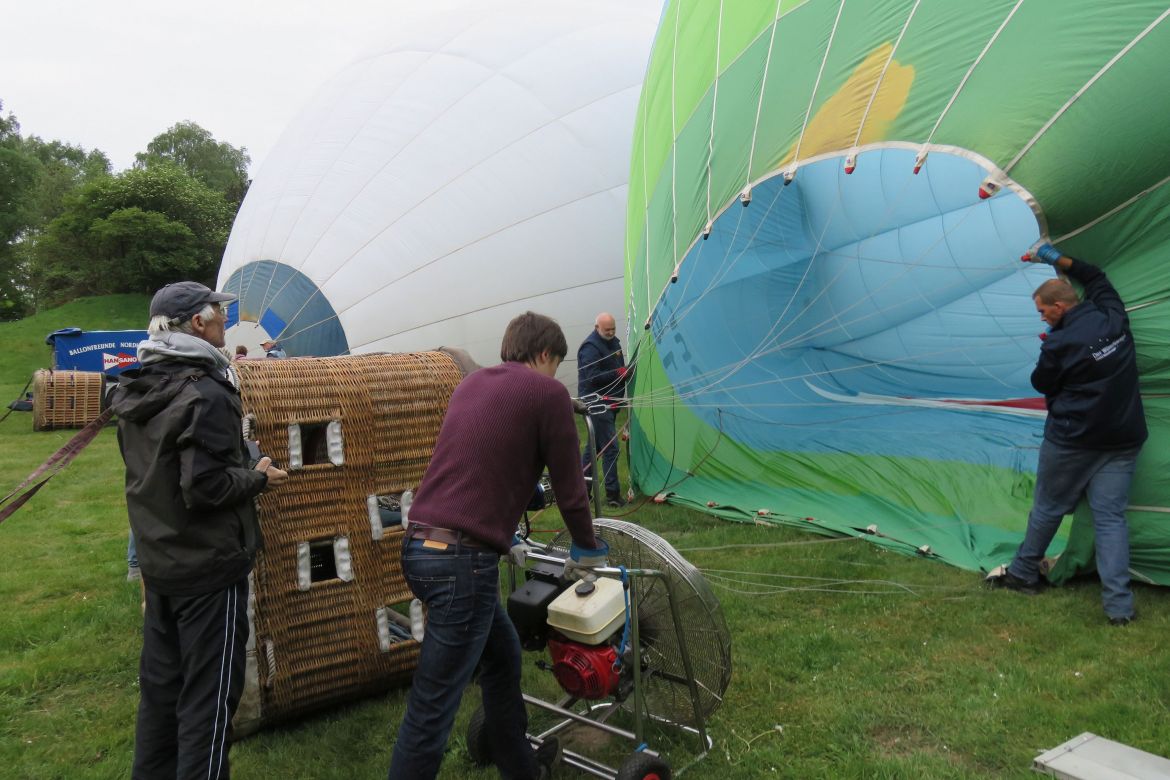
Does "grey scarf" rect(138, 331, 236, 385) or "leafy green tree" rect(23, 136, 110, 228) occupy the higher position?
"leafy green tree" rect(23, 136, 110, 228)

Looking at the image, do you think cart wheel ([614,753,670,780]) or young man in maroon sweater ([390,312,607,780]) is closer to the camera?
young man in maroon sweater ([390,312,607,780])

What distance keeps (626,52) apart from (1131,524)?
20.4 feet

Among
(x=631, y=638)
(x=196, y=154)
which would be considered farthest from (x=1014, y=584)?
(x=196, y=154)

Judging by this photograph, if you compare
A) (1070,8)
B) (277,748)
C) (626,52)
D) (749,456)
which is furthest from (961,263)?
(277,748)

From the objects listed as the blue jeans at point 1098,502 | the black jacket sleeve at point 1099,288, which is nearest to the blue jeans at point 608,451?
the blue jeans at point 1098,502

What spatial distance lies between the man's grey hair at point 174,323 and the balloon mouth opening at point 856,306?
287 centimetres

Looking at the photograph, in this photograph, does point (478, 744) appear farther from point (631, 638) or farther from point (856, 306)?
point (856, 306)

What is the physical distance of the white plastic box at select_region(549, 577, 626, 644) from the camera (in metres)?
2.16

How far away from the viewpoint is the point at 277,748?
253 centimetres

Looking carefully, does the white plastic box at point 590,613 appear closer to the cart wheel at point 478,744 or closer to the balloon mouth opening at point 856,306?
the cart wheel at point 478,744

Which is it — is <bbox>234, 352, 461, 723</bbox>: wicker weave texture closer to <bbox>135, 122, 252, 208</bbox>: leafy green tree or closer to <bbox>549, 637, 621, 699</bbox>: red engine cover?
<bbox>549, 637, 621, 699</bbox>: red engine cover

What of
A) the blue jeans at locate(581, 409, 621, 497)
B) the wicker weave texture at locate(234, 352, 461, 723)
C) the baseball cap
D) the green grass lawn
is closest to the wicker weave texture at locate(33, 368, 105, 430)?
the green grass lawn

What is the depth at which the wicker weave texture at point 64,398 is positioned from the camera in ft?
32.8

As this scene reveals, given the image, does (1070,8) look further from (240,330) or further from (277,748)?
(240,330)
